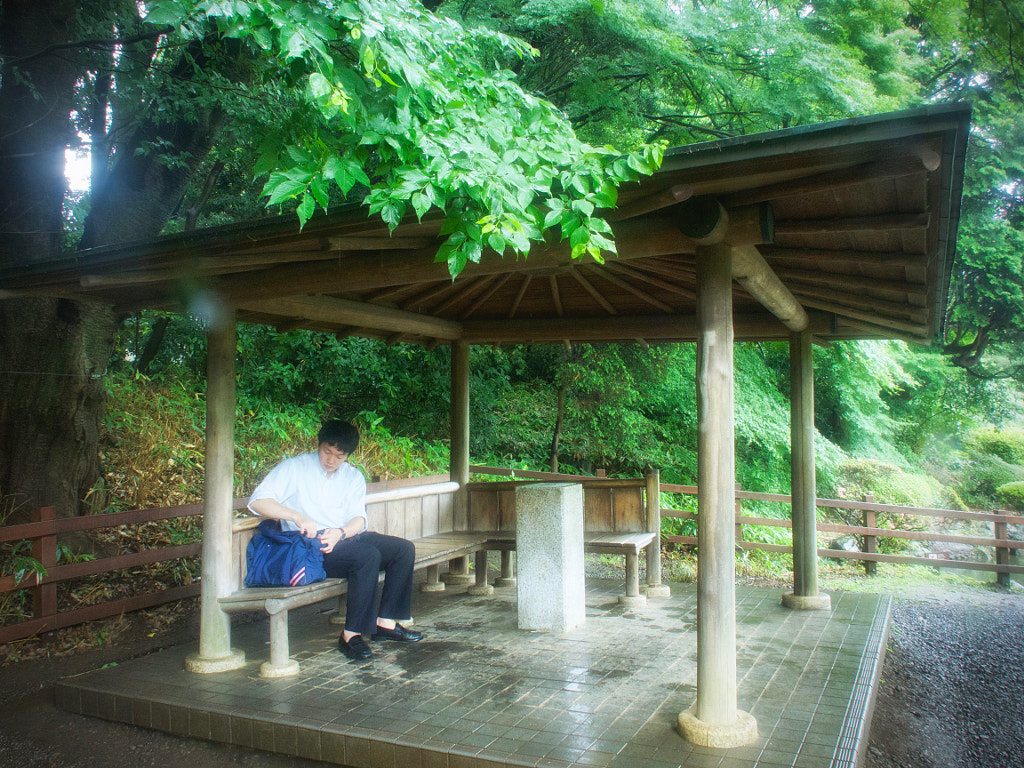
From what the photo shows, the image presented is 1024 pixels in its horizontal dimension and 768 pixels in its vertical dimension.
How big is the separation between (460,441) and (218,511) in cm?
307

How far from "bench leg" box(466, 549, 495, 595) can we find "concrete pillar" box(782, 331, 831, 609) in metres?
2.66

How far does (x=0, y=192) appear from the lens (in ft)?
22.2

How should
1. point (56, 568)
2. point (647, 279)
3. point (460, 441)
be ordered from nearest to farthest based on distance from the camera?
point (56, 568), point (647, 279), point (460, 441)

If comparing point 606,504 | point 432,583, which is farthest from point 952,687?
point 432,583

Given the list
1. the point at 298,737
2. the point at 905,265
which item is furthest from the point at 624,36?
the point at 298,737

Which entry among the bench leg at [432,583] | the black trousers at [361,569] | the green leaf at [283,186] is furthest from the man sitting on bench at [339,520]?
the green leaf at [283,186]

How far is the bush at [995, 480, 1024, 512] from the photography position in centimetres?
1424

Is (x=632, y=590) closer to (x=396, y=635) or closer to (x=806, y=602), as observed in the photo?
(x=806, y=602)

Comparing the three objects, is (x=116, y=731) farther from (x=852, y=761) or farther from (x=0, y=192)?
(x=0, y=192)

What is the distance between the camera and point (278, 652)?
454cm

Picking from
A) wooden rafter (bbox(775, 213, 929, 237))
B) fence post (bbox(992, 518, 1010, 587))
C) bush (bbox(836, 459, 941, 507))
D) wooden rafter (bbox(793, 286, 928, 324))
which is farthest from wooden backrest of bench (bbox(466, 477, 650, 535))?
bush (bbox(836, 459, 941, 507))

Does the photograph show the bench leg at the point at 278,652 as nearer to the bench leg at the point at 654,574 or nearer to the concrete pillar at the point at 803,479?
the bench leg at the point at 654,574

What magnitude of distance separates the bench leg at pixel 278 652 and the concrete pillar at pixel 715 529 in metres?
2.42

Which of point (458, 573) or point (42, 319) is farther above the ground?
point (42, 319)
